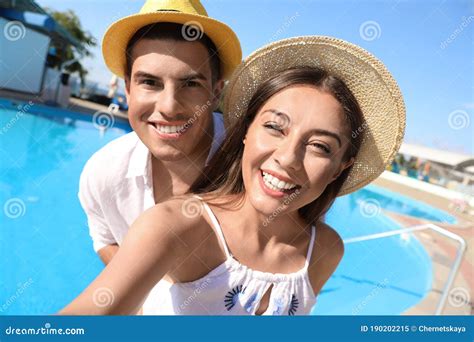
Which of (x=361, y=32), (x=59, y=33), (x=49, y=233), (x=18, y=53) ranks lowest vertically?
(x=49, y=233)

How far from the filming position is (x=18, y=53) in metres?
Answer: 11.4

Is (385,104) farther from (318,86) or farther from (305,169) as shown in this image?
(305,169)

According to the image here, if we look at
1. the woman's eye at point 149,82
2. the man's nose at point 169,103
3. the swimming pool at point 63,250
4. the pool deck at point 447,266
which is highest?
the woman's eye at point 149,82

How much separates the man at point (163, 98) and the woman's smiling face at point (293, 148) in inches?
13.7


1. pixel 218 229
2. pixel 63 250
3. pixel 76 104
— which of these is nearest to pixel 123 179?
pixel 218 229

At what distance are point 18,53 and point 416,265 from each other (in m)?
11.5

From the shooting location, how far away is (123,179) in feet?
6.32

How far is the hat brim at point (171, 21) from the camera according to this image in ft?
5.17

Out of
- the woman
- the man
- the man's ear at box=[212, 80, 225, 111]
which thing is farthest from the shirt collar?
the man's ear at box=[212, 80, 225, 111]

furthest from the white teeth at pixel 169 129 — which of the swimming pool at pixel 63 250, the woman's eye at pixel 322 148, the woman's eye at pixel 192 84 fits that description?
the swimming pool at pixel 63 250

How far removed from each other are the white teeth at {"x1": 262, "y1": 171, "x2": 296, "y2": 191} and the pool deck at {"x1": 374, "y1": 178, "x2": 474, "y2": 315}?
2406 mm

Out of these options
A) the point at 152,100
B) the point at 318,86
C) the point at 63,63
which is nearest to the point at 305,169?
the point at 318,86

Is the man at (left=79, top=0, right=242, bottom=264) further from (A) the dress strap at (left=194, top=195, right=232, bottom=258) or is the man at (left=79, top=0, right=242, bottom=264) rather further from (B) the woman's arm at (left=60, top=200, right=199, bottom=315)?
(B) the woman's arm at (left=60, top=200, right=199, bottom=315)

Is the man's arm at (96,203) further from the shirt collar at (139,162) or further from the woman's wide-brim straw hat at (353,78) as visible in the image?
the woman's wide-brim straw hat at (353,78)
